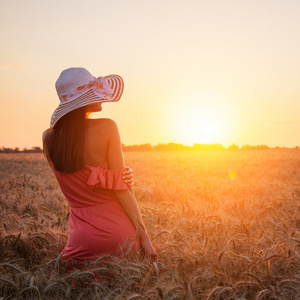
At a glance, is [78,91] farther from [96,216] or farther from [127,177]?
[96,216]

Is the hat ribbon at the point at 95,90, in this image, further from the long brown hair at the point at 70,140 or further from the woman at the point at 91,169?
the long brown hair at the point at 70,140

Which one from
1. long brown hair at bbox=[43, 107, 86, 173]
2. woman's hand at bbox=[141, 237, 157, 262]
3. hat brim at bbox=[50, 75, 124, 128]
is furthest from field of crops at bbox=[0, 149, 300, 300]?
hat brim at bbox=[50, 75, 124, 128]

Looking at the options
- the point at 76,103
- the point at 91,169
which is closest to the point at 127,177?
the point at 91,169

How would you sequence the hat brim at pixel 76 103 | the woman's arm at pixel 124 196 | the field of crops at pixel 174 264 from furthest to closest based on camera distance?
1. the woman's arm at pixel 124 196
2. the hat brim at pixel 76 103
3. the field of crops at pixel 174 264

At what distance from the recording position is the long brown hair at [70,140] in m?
2.54

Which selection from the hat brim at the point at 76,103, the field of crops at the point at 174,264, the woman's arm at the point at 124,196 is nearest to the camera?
the field of crops at the point at 174,264

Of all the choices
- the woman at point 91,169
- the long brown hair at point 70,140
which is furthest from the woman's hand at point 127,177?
the long brown hair at point 70,140

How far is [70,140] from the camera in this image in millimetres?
2535

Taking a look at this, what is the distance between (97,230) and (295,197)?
4.75 metres

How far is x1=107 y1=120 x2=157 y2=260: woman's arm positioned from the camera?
8.53ft

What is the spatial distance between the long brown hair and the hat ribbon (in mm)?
129

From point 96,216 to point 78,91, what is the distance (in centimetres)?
106

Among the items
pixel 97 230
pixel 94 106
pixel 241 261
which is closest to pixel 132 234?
pixel 97 230

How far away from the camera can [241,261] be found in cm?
274
